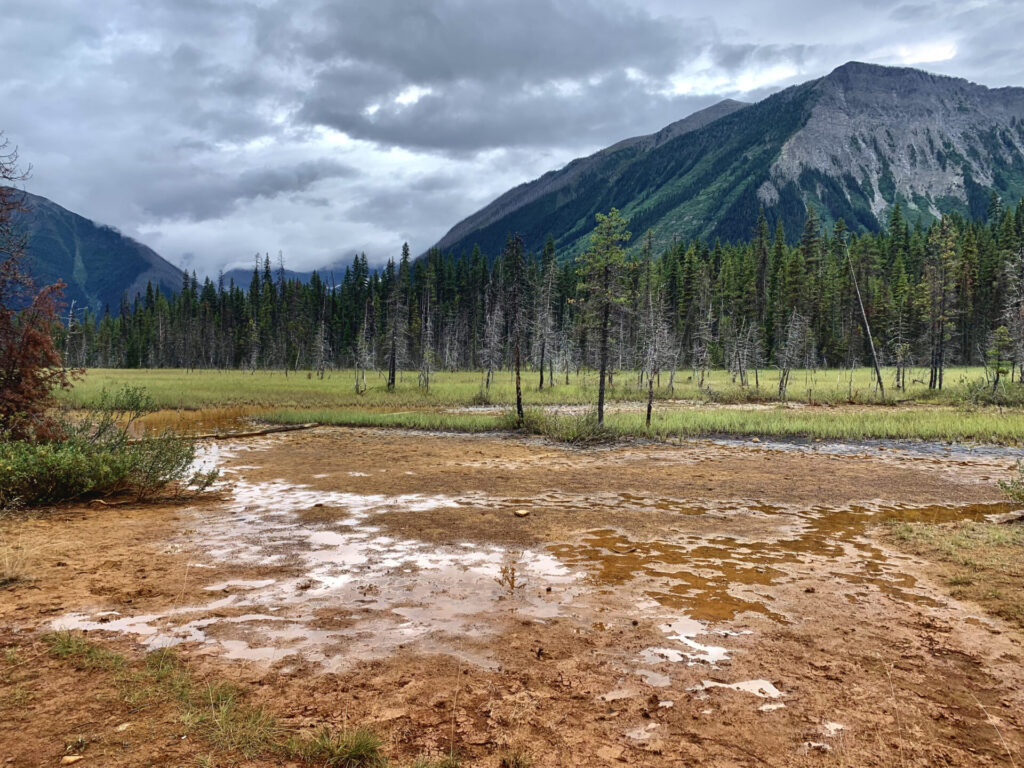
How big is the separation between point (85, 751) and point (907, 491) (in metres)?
16.6

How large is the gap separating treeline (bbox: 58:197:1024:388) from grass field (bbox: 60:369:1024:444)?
4.01 metres

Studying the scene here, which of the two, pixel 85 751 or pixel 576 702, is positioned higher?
pixel 85 751

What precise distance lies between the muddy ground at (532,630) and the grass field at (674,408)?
14.2 m

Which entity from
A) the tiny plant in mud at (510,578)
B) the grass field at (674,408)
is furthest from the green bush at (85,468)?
the grass field at (674,408)

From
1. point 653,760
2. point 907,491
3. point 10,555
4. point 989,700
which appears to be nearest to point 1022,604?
point 989,700

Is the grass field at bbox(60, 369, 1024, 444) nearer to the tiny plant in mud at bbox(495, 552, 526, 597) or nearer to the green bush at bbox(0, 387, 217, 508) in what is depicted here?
the green bush at bbox(0, 387, 217, 508)

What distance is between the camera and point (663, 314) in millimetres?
57406

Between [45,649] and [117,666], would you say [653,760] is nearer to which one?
[117,666]

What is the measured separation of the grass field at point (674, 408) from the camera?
974 inches

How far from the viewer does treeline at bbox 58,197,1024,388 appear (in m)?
52.5

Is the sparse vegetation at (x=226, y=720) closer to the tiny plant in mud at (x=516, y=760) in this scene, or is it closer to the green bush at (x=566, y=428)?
the tiny plant in mud at (x=516, y=760)

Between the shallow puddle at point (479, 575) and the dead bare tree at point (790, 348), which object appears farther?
the dead bare tree at point (790, 348)

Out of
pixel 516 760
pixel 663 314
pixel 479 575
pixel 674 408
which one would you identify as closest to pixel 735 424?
pixel 674 408

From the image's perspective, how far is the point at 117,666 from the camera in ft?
14.7
